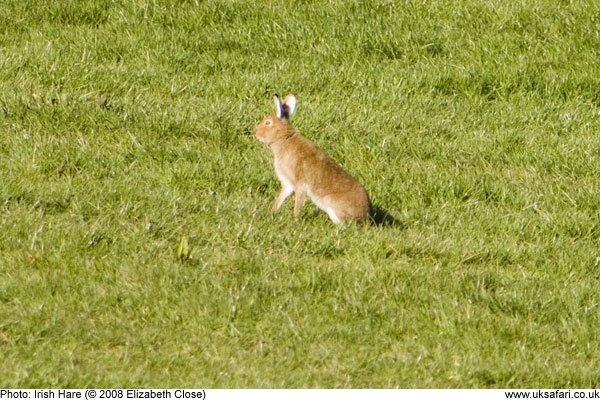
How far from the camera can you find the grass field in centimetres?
723

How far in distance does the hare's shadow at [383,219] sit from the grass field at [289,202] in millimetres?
90

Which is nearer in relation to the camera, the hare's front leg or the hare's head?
the hare's front leg

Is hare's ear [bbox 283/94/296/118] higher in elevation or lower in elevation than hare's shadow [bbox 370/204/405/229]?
higher

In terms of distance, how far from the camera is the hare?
355 inches

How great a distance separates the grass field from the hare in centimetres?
17

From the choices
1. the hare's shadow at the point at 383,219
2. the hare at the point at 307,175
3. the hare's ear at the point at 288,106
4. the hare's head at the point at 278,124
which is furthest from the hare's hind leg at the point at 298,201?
the hare's ear at the point at 288,106

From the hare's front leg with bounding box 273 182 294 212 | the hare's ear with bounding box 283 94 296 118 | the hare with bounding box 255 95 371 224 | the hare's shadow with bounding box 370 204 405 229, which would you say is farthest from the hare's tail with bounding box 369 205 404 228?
the hare's ear with bounding box 283 94 296 118

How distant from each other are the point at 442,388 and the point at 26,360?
2.21 metres

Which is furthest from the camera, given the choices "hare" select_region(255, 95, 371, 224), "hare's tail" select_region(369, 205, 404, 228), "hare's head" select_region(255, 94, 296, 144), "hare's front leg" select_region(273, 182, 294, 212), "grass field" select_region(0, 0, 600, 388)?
"hare's head" select_region(255, 94, 296, 144)

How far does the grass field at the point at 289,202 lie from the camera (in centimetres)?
723

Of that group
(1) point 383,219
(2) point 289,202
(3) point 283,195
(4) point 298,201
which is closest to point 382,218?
(1) point 383,219

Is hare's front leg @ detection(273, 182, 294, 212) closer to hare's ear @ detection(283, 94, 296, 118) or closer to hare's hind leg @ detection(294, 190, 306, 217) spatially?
hare's hind leg @ detection(294, 190, 306, 217)

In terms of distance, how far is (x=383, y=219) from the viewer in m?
9.34

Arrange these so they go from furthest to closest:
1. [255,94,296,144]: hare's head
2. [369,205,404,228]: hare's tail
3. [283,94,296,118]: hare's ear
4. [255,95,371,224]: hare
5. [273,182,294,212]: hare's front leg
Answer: [283,94,296,118]: hare's ear → [255,94,296,144]: hare's head → [273,182,294,212]: hare's front leg → [369,205,404,228]: hare's tail → [255,95,371,224]: hare
